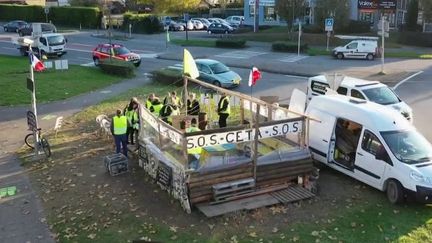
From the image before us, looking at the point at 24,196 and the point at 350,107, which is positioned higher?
the point at 350,107

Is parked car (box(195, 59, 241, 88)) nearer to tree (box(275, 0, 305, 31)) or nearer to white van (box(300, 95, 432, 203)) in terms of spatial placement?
white van (box(300, 95, 432, 203))

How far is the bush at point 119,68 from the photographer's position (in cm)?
3102

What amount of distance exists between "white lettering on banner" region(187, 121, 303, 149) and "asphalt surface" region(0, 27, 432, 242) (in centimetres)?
371

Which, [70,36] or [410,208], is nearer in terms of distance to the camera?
[410,208]

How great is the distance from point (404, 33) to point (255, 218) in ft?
137

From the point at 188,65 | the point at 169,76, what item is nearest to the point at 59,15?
the point at 169,76

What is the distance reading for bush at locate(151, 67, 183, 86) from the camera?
2733cm

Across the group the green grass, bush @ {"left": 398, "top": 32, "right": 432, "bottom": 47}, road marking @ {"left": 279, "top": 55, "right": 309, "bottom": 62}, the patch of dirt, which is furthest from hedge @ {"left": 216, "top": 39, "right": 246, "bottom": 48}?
the patch of dirt

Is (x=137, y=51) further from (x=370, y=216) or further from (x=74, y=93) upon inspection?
(x=370, y=216)

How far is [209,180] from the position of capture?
11.4 metres

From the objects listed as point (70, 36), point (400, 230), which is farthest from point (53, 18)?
point (400, 230)

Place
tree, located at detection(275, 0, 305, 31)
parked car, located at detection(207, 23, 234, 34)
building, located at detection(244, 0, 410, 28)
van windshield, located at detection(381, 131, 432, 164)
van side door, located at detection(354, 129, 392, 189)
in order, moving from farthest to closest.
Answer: parked car, located at detection(207, 23, 234, 34) → building, located at detection(244, 0, 410, 28) → tree, located at detection(275, 0, 305, 31) → van side door, located at detection(354, 129, 392, 189) → van windshield, located at detection(381, 131, 432, 164)

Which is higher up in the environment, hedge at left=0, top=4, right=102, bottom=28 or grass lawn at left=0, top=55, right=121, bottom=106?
hedge at left=0, top=4, right=102, bottom=28

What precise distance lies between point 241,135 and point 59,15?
66706mm
